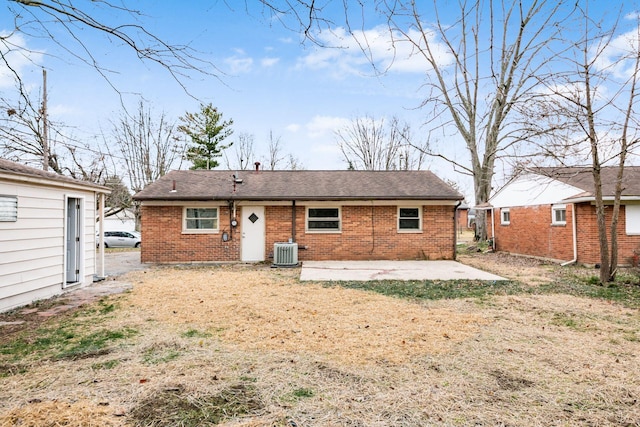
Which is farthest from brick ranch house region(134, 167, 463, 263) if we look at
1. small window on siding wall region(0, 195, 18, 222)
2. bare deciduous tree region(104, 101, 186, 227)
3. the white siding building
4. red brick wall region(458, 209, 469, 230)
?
red brick wall region(458, 209, 469, 230)

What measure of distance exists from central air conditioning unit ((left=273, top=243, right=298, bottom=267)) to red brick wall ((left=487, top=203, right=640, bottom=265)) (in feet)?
31.2

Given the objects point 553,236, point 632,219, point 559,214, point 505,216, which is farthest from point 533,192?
point 632,219

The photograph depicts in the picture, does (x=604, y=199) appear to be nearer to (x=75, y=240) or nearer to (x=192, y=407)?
(x=192, y=407)

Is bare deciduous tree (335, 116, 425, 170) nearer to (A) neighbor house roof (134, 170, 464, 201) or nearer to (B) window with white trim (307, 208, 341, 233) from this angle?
(A) neighbor house roof (134, 170, 464, 201)

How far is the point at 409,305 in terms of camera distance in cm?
647

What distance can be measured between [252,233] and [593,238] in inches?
446

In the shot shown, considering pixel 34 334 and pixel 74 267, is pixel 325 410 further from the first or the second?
pixel 74 267

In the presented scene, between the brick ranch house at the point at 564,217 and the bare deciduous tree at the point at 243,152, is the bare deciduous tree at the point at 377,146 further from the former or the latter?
the brick ranch house at the point at 564,217

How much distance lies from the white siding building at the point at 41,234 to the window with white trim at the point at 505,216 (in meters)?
15.9

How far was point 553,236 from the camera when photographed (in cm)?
1322

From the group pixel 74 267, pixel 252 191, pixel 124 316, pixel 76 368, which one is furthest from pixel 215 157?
pixel 76 368

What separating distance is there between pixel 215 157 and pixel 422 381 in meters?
31.4

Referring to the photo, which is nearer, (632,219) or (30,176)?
(30,176)

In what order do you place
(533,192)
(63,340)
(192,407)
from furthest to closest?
(533,192) → (63,340) → (192,407)
